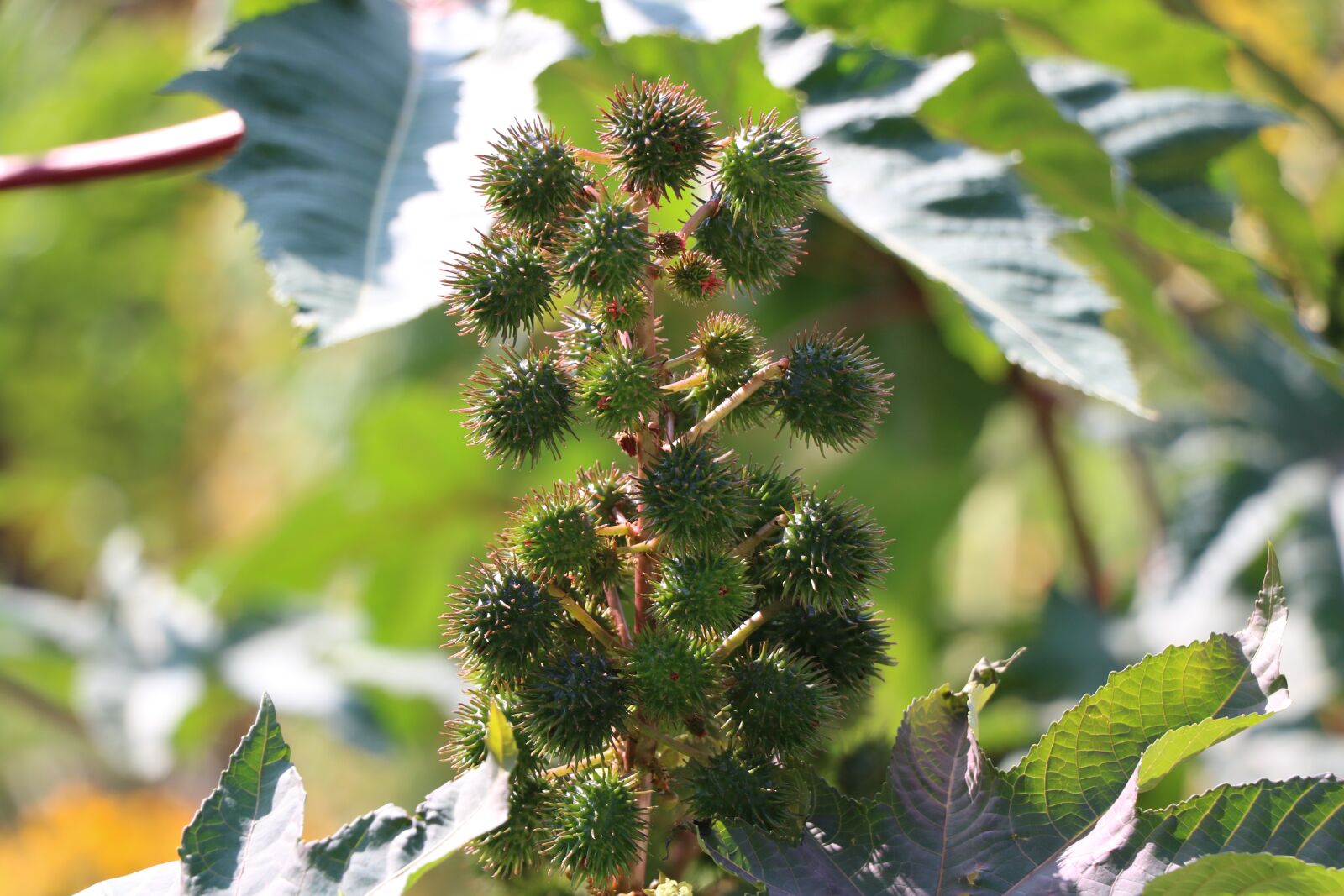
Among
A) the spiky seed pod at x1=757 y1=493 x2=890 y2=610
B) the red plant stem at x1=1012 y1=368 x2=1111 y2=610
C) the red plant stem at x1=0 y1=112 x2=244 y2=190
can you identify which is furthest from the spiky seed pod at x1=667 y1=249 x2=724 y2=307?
the red plant stem at x1=1012 y1=368 x2=1111 y2=610

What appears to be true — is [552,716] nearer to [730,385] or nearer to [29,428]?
[730,385]

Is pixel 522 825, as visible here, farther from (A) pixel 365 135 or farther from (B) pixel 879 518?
(B) pixel 879 518

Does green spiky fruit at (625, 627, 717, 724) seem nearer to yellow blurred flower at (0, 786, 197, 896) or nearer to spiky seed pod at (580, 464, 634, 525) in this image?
spiky seed pod at (580, 464, 634, 525)

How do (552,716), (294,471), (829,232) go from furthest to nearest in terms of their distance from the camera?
1. (294,471)
2. (829,232)
3. (552,716)

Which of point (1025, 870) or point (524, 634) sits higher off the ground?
point (524, 634)

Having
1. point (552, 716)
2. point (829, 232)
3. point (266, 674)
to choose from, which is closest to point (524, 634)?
point (552, 716)

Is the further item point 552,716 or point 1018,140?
point 1018,140

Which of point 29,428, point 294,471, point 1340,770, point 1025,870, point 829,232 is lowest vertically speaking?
point 29,428

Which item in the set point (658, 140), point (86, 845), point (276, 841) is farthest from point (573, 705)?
point (86, 845)
